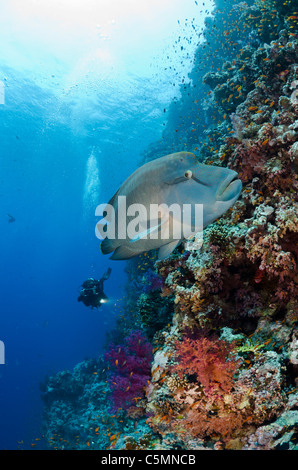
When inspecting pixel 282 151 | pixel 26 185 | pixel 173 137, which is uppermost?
pixel 26 185

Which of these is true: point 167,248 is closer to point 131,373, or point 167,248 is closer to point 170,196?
point 170,196

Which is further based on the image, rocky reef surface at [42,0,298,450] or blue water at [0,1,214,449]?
blue water at [0,1,214,449]

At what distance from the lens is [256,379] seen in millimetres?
2383

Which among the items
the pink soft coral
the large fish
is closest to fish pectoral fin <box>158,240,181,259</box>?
the large fish

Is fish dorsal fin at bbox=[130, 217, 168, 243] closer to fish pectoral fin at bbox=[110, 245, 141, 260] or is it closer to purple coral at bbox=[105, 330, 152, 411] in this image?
fish pectoral fin at bbox=[110, 245, 141, 260]

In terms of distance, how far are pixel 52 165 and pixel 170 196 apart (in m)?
53.4

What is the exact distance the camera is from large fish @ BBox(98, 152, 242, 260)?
1.62 meters

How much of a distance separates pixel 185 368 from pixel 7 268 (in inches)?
4000

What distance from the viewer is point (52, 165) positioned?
49656 millimetres

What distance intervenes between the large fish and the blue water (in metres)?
12.6

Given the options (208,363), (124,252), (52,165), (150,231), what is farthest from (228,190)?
(52,165)

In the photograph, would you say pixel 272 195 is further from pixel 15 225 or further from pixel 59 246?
pixel 59 246

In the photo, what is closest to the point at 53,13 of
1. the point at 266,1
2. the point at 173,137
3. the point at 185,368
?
the point at 173,137
